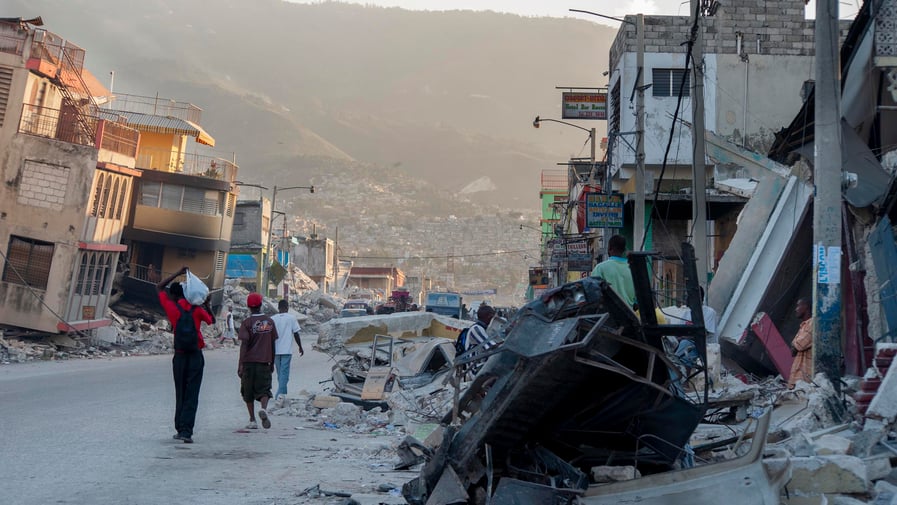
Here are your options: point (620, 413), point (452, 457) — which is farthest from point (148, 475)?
point (620, 413)

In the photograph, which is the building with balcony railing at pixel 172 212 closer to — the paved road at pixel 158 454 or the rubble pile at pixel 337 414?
the rubble pile at pixel 337 414

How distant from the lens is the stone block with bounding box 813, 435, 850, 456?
7137mm

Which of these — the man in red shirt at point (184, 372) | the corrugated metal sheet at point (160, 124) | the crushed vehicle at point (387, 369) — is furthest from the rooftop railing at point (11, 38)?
the man in red shirt at point (184, 372)

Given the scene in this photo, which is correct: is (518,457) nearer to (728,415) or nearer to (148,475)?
(148,475)

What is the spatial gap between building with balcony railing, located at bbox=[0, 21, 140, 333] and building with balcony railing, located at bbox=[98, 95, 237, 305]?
33.7 ft

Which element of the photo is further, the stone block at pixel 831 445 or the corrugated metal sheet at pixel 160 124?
the corrugated metal sheet at pixel 160 124

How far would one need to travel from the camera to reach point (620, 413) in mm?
7031

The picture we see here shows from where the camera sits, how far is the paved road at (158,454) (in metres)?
7.50

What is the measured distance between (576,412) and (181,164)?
55310 millimetres

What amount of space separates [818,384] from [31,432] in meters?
9.22

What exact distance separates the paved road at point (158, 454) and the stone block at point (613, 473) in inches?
69.5

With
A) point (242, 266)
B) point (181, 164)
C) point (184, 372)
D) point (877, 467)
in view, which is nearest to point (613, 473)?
point (877, 467)

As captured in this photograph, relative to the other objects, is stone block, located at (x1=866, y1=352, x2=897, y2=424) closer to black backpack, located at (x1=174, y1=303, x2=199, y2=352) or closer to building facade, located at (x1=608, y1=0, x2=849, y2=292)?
black backpack, located at (x1=174, y1=303, x2=199, y2=352)

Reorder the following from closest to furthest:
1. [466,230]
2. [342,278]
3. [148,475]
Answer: [148,475] < [342,278] < [466,230]
